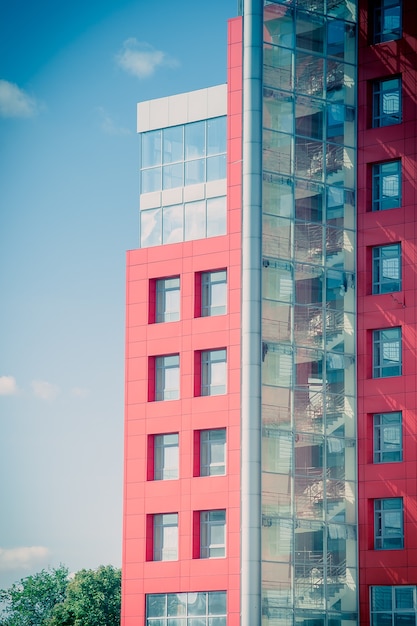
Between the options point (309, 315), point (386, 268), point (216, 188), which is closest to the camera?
point (309, 315)

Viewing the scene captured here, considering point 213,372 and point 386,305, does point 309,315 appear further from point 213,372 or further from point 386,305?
point 213,372

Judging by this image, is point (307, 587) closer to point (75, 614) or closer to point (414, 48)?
point (414, 48)

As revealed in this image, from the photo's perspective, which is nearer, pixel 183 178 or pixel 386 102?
pixel 386 102

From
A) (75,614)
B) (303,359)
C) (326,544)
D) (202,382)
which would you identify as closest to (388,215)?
(303,359)

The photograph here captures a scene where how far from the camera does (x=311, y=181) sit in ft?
202

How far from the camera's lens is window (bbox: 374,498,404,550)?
191 feet

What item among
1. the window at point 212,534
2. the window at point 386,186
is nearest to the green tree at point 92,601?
the window at point 212,534

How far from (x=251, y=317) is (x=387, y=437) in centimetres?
844

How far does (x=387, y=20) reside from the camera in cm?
6309

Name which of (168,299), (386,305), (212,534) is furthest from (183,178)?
(212,534)

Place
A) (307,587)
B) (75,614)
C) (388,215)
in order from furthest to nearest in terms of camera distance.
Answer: (75,614) → (388,215) → (307,587)

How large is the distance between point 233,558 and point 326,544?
4233mm

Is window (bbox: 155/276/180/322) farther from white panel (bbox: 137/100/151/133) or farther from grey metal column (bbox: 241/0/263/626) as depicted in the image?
white panel (bbox: 137/100/151/133)

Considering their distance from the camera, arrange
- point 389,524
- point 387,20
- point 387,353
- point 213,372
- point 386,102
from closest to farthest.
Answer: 1. point 389,524
2. point 387,353
3. point 213,372
4. point 386,102
5. point 387,20
